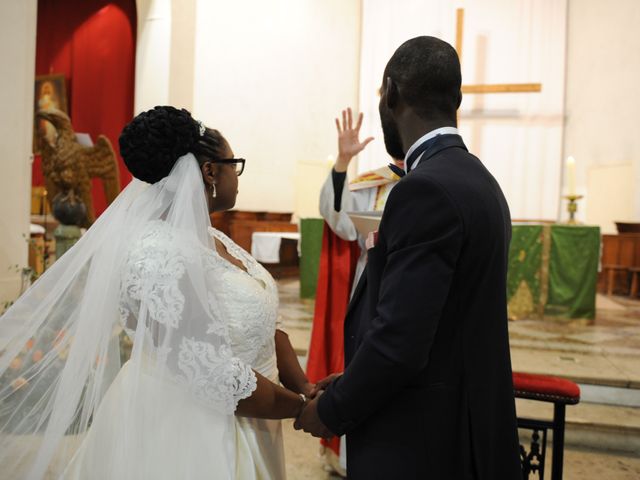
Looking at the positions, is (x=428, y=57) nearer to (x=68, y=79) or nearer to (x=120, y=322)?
(x=120, y=322)

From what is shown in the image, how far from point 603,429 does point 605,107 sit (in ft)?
23.7

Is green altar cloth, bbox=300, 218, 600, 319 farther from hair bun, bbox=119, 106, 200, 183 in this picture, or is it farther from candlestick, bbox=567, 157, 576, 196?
hair bun, bbox=119, 106, 200, 183

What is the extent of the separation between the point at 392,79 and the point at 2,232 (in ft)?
14.0

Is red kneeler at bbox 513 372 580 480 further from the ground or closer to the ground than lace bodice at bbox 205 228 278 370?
closer to the ground

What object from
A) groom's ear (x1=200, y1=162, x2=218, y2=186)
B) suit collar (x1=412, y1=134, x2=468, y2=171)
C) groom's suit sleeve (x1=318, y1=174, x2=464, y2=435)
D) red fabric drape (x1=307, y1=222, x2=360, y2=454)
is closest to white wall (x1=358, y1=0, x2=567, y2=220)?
red fabric drape (x1=307, y1=222, x2=360, y2=454)

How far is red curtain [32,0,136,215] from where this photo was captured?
29.6ft

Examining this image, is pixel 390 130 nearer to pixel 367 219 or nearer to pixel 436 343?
pixel 436 343

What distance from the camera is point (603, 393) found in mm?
3779

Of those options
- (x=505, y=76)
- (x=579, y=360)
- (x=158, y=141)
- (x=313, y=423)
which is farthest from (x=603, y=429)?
(x=505, y=76)

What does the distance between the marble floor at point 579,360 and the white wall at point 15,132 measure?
7.61 ft

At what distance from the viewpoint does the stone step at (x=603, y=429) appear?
341cm

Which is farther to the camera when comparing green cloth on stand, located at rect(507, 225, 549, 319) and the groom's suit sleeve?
green cloth on stand, located at rect(507, 225, 549, 319)

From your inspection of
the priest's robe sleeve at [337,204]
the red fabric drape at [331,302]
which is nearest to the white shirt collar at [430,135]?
the priest's robe sleeve at [337,204]

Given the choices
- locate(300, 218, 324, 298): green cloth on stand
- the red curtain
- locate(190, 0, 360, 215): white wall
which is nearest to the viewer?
locate(300, 218, 324, 298): green cloth on stand
